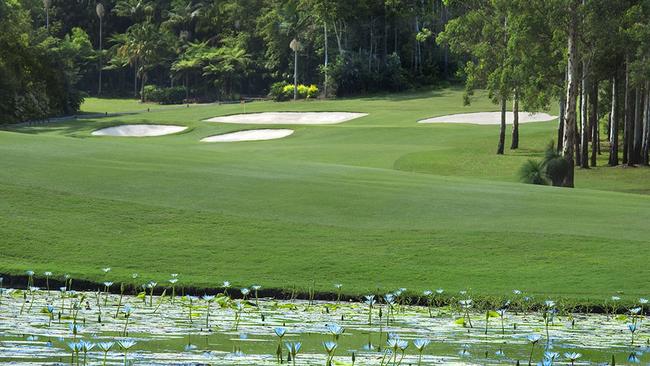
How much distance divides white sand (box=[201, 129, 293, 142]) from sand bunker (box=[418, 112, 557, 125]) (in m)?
10.5

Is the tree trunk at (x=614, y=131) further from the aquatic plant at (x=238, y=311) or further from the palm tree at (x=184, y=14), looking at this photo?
the palm tree at (x=184, y=14)

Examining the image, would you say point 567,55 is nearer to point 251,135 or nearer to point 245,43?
point 251,135

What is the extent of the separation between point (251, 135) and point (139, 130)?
8.19 metres

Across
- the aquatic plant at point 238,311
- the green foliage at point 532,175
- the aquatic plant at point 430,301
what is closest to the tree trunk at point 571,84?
the green foliage at point 532,175

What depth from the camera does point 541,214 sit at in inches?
912

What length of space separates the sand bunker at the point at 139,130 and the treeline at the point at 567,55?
20.1m

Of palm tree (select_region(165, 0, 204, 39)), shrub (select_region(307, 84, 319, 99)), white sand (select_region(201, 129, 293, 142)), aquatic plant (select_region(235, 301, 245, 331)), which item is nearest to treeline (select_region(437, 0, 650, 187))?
white sand (select_region(201, 129, 293, 142))

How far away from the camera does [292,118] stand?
77.0 meters

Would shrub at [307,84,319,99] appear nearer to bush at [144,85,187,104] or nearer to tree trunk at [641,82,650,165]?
bush at [144,85,187,104]

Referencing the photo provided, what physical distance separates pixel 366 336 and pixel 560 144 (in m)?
43.9

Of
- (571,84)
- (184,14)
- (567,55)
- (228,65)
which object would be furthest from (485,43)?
(184,14)

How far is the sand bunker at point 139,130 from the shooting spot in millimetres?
68056

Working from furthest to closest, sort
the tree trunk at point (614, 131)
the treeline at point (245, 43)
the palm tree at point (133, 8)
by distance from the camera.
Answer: the palm tree at point (133, 8) → the treeline at point (245, 43) → the tree trunk at point (614, 131)

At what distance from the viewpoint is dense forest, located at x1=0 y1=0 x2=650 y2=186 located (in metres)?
45.9
